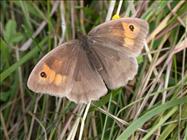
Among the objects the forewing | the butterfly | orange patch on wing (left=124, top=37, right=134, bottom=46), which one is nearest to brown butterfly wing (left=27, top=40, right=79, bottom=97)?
the butterfly

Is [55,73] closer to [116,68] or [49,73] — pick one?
[49,73]

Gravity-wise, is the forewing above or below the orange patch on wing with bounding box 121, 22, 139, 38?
below

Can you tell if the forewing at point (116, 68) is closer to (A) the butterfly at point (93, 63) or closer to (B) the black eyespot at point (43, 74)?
(A) the butterfly at point (93, 63)

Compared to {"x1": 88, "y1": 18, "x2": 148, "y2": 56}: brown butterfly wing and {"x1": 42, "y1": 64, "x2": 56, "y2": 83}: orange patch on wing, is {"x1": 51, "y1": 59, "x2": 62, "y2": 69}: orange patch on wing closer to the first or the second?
{"x1": 42, "y1": 64, "x2": 56, "y2": 83}: orange patch on wing

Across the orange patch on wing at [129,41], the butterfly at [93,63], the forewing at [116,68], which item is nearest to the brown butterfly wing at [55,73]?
the butterfly at [93,63]

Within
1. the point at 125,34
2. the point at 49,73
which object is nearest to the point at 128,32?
the point at 125,34

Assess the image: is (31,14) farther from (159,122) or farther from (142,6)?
(159,122)

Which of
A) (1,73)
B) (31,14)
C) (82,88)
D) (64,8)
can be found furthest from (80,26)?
(82,88)
